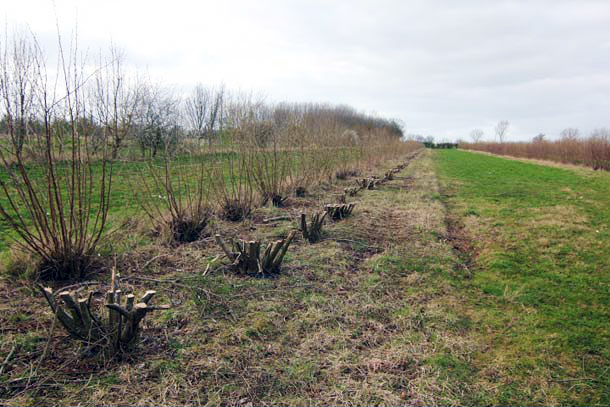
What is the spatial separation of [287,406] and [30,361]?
1.84 meters

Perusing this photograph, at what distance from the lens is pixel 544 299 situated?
13.5 feet

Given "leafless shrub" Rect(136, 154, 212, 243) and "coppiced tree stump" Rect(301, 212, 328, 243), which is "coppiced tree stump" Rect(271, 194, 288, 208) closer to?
"leafless shrub" Rect(136, 154, 212, 243)

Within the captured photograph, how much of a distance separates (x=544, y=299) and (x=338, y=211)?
4.03 m

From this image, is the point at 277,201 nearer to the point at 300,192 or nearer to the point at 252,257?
the point at 300,192

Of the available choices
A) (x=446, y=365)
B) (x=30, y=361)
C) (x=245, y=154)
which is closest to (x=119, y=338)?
(x=30, y=361)

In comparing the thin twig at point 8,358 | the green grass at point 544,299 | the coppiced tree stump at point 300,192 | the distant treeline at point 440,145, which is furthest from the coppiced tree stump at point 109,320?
the distant treeline at point 440,145

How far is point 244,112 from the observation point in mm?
7547

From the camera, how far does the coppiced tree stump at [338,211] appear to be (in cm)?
746

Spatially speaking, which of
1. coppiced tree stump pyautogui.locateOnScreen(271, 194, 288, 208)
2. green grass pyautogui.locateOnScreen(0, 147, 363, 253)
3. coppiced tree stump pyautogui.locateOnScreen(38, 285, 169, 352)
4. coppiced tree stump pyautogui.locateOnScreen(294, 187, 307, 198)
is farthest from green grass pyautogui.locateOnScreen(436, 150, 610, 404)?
green grass pyautogui.locateOnScreen(0, 147, 363, 253)

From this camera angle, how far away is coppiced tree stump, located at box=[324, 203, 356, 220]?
7.46 meters

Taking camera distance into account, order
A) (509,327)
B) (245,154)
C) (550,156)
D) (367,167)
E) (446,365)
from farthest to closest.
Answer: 1. (550,156)
2. (367,167)
3. (245,154)
4. (509,327)
5. (446,365)

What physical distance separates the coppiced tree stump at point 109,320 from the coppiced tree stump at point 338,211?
196 inches

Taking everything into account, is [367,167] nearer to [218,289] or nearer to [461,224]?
[461,224]

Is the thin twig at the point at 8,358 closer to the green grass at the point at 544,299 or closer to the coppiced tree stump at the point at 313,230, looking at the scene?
the green grass at the point at 544,299
